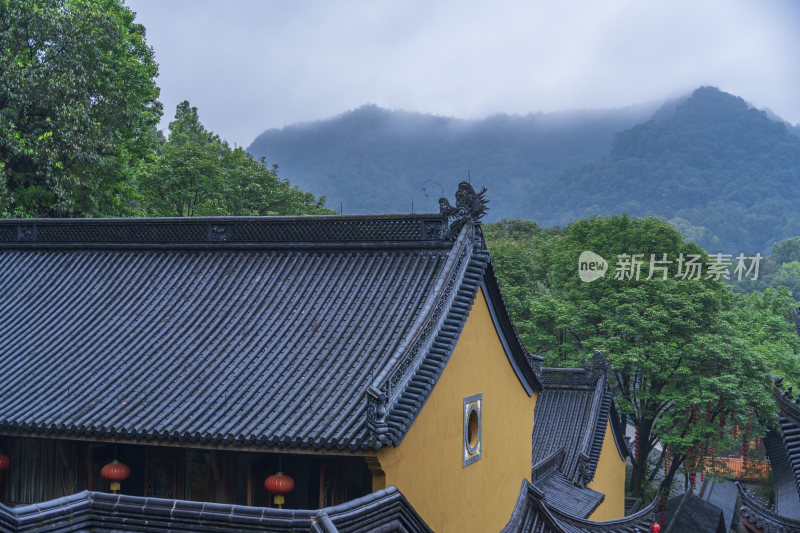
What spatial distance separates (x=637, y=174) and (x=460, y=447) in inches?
5698

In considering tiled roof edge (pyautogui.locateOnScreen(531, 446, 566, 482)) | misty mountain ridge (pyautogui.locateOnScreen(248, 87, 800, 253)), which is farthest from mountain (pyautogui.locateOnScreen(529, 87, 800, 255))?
tiled roof edge (pyautogui.locateOnScreen(531, 446, 566, 482))

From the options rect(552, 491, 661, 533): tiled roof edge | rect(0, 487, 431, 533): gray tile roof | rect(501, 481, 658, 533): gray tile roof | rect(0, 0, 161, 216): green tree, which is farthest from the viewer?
rect(0, 0, 161, 216): green tree

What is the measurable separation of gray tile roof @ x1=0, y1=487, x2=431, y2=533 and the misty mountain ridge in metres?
116

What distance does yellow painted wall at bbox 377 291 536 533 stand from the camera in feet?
33.8

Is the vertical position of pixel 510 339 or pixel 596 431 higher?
pixel 510 339

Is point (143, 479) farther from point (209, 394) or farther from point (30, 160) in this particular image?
point (30, 160)

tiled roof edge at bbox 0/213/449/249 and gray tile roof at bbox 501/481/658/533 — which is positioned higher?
tiled roof edge at bbox 0/213/449/249

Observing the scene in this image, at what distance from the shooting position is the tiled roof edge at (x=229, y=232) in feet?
41.9

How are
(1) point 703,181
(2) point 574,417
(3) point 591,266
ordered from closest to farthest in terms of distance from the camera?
1. (2) point 574,417
2. (3) point 591,266
3. (1) point 703,181

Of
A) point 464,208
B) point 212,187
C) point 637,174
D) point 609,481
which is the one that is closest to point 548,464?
point 609,481

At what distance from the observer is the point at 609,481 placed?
81.7ft

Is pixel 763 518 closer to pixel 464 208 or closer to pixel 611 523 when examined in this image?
pixel 611 523

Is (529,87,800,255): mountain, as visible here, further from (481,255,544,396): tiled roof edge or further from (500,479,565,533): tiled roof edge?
(500,479,565,533): tiled roof edge

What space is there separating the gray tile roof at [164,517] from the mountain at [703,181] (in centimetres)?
11570
